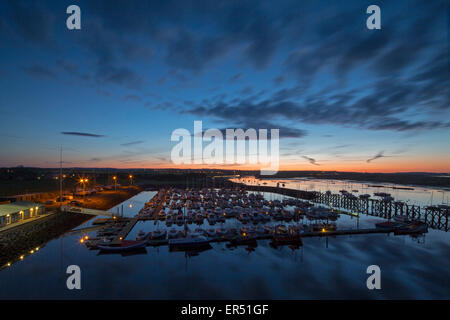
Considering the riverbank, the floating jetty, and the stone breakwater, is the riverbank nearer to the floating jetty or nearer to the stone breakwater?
the stone breakwater

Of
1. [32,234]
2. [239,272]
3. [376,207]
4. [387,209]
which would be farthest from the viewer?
[376,207]

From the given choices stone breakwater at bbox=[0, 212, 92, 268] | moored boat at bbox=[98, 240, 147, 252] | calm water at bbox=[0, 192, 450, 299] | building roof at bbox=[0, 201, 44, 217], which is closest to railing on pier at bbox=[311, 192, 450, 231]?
calm water at bbox=[0, 192, 450, 299]

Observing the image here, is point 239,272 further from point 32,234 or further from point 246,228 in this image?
point 32,234

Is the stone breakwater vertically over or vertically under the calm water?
over

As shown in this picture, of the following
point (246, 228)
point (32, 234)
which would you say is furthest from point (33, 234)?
point (246, 228)

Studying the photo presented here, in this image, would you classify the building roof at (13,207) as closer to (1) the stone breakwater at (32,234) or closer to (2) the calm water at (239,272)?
(1) the stone breakwater at (32,234)
